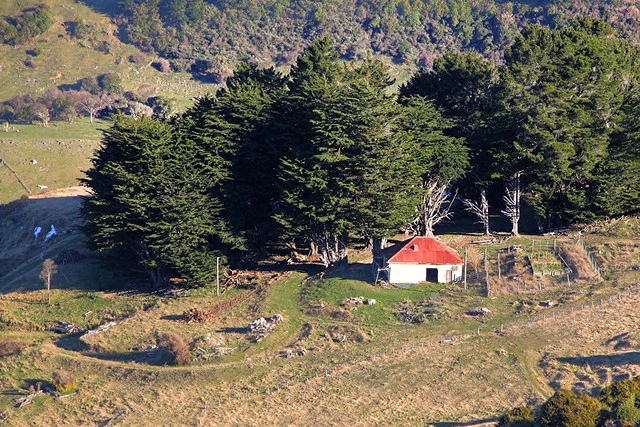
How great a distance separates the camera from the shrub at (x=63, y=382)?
223 feet

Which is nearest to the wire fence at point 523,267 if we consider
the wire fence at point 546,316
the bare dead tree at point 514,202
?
the wire fence at point 546,316

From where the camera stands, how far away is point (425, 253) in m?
79.5

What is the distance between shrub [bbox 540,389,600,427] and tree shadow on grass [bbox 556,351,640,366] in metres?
10.7

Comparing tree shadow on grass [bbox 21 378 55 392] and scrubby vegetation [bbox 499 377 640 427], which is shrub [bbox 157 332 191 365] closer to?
tree shadow on grass [bbox 21 378 55 392]

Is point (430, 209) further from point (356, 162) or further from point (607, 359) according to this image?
point (607, 359)

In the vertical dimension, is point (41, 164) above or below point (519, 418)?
above

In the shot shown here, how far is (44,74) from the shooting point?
19900cm

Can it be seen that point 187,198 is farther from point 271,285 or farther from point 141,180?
Result: point 271,285

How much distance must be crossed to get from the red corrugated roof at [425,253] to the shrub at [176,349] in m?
18.7

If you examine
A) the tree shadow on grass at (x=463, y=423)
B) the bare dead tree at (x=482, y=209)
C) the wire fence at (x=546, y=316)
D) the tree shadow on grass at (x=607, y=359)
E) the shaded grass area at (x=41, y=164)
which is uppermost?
the shaded grass area at (x=41, y=164)

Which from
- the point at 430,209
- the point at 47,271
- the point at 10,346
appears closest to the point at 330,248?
the point at 430,209

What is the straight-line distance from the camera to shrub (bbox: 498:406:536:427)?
2148 inches

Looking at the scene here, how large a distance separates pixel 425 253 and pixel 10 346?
3346 cm

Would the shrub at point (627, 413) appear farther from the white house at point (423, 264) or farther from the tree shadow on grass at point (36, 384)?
the tree shadow on grass at point (36, 384)
